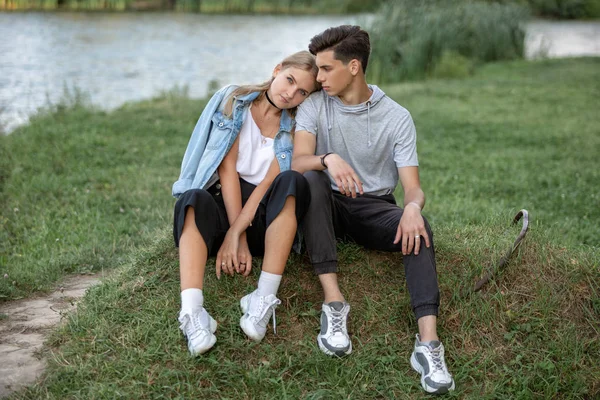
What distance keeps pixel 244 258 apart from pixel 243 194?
1.29ft

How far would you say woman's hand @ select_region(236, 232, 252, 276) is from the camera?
3.31 meters

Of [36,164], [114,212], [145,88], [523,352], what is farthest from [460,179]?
[145,88]

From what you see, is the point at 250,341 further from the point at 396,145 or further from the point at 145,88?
the point at 145,88

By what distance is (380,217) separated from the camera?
10.9 ft

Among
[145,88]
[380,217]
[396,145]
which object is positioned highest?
[396,145]

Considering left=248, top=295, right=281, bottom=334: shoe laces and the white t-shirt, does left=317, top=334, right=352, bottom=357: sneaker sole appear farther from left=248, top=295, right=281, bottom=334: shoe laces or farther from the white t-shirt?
the white t-shirt

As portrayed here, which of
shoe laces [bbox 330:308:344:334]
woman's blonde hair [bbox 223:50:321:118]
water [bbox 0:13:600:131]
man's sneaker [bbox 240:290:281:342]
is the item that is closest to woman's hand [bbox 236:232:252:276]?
man's sneaker [bbox 240:290:281:342]

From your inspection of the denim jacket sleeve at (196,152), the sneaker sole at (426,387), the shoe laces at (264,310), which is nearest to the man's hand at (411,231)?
the sneaker sole at (426,387)

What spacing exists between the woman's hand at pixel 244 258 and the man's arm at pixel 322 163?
434 mm

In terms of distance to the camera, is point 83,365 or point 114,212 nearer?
point 83,365

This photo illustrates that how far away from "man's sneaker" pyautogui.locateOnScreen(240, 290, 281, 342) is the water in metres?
7.05

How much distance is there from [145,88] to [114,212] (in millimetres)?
8276

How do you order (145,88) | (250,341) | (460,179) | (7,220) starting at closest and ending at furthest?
(250,341), (7,220), (460,179), (145,88)

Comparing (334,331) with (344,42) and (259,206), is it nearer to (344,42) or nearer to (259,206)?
(259,206)
